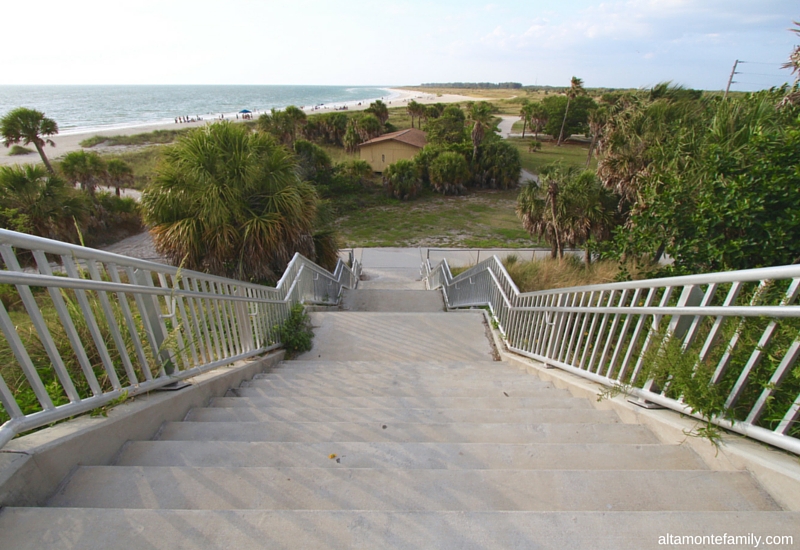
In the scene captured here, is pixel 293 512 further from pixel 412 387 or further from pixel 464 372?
pixel 464 372

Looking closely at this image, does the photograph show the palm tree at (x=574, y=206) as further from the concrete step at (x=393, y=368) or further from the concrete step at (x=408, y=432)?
the concrete step at (x=408, y=432)

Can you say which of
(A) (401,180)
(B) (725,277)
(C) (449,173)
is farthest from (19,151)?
(B) (725,277)

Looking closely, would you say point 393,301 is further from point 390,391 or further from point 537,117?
point 537,117

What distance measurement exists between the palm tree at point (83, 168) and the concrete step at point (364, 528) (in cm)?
2225

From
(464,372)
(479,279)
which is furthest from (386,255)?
(464,372)

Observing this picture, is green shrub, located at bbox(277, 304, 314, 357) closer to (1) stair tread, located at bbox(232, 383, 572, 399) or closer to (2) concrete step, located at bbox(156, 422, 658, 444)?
(1) stair tread, located at bbox(232, 383, 572, 399)

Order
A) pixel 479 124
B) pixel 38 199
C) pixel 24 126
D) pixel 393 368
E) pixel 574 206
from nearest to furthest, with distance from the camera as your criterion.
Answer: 1. pixel 393 368
2. pixel 38 199
3. pixel 574 206
4. pixel 24 126
5. pixel 479 124

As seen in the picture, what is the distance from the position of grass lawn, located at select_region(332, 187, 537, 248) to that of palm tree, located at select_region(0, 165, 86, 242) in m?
10.3

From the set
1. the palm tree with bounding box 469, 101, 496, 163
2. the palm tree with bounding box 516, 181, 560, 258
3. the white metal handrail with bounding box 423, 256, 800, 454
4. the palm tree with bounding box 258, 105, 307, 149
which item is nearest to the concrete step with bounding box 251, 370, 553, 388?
the white metal handrail with bounding box 423, 256, 800, 454

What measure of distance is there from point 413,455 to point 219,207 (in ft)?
19.4

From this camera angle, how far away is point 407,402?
10.4 ft

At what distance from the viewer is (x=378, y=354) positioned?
548cm

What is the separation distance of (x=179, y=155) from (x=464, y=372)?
6.12 meters

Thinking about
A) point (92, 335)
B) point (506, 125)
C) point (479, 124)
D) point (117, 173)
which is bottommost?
point (506, 125)
